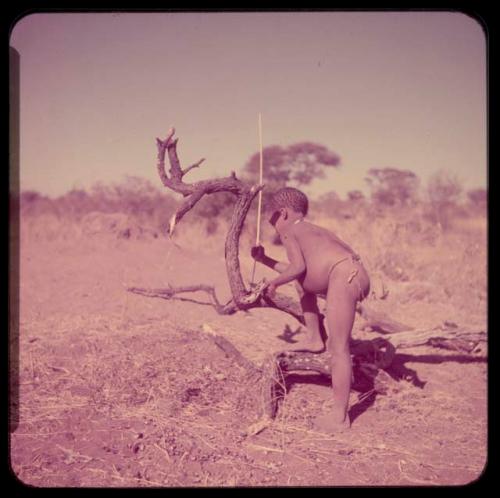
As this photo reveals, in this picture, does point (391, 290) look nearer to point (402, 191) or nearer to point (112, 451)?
point (112, 451)

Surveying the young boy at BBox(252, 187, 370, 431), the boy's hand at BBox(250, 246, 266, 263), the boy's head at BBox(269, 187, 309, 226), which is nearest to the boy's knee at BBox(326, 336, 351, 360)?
the young boy at BBox(252, 187, 370, 431)

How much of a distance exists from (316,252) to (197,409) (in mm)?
1567

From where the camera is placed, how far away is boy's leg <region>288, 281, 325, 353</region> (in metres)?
4.29

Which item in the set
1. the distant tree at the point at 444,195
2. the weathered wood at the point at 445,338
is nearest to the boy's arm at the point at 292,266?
the weathered wood at the point at 445,338

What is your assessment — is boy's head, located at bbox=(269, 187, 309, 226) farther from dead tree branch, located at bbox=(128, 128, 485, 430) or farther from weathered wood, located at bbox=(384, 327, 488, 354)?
weathered wood, located at bbox=(384, 327, 488, 354)

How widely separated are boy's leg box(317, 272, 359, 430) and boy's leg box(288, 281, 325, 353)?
1.54 ft

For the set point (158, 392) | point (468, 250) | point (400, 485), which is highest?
point (468, 250)

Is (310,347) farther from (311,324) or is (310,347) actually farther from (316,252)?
(316,252)

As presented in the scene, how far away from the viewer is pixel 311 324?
14.2 ft

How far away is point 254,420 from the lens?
393 centimetres

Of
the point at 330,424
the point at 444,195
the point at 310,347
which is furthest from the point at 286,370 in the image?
the point at 444,195

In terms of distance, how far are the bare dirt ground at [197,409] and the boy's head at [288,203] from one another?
835 mm

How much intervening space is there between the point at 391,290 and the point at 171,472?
20.6 feet
